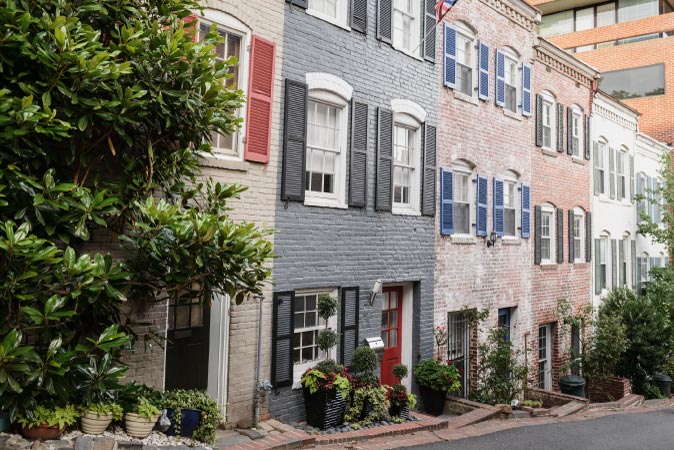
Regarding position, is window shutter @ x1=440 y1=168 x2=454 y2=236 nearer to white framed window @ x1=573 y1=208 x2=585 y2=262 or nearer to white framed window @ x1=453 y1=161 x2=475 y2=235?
white framed window @ x1=453 y1=161 x2=475 y2=235

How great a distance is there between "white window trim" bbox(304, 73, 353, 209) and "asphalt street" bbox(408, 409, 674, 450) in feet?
13.4

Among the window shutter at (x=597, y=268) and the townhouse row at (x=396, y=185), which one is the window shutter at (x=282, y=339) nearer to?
the townhouse row at (x=396, y=185)

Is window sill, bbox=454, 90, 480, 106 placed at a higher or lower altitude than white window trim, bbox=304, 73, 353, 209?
→ higher

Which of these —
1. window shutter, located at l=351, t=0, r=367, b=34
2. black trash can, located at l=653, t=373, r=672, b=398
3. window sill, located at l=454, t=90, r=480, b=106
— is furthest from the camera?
black trash can, located at l=653, t=373, r=672, b=398

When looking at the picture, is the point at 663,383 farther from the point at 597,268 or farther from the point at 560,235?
the point at 560,235

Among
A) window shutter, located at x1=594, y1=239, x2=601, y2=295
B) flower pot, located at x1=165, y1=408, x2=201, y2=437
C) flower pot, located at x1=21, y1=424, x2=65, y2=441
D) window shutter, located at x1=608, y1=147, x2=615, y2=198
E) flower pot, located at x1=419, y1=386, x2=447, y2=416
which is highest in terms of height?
window shutter, located at x1=608, y1=147, x2=615, y2=198

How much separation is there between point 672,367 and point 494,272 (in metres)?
9.12

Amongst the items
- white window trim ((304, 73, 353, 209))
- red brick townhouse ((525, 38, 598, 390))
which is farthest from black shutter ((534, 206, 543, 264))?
white window trim ((304, 73, 353, 209))

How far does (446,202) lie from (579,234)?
7925 millimetres

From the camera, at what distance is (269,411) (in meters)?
9.03

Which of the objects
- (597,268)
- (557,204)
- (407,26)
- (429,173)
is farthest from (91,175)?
(597,268)

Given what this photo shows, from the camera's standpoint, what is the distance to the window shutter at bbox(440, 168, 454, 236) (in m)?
12.6

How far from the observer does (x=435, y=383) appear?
11.4 m

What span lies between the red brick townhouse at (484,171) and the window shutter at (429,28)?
1.51 ft
